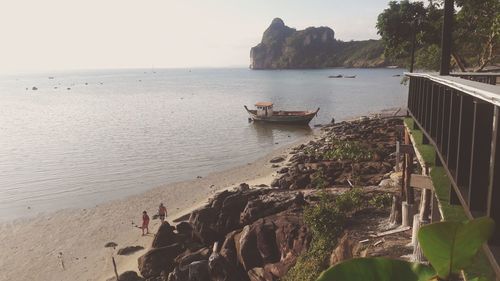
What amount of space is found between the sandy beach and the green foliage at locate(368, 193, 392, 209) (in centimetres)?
1006

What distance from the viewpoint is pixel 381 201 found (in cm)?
1538

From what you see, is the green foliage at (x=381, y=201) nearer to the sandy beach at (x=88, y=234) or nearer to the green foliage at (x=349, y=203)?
the green foliage at (x=349, y=203)

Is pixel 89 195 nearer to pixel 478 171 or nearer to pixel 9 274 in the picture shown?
pixel 9 274

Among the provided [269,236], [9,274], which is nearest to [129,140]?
[9,274]

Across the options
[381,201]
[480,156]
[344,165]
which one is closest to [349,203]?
[381,201]

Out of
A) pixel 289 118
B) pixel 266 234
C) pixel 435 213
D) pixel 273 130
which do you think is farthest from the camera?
pixel 289 118

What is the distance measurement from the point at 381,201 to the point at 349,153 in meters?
15.3

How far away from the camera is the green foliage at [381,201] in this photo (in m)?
15.1

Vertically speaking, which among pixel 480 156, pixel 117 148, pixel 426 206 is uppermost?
pixel 480 156

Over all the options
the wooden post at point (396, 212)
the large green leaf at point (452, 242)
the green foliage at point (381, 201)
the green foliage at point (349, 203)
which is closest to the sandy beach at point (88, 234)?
the green foliage at point (349, 203)

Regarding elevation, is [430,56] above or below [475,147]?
above

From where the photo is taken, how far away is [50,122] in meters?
65.9

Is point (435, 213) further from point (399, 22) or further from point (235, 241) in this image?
point (399, 22)

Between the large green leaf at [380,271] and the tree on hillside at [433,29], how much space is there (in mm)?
25518
